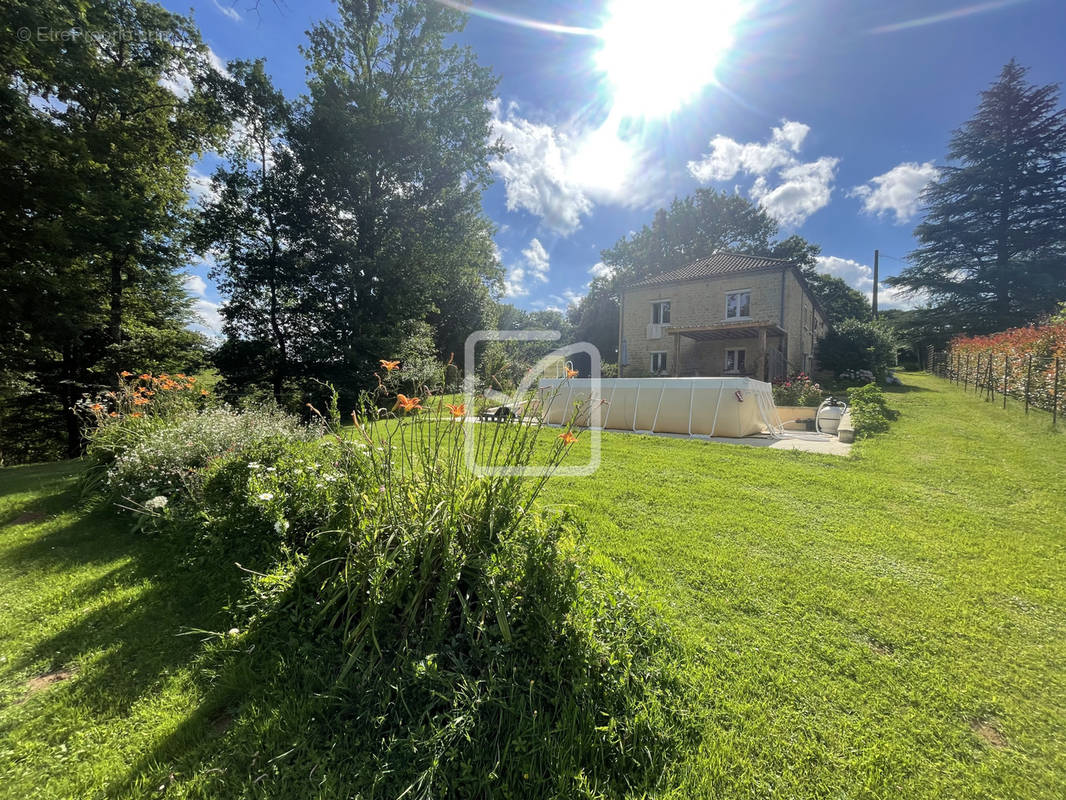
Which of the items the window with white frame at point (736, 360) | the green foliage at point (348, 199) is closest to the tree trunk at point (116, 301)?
the green foliage at point (348, 199)

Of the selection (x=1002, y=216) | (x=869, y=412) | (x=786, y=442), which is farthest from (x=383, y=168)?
Result: (x=1002, y=216)

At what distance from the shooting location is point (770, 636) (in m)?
2.13

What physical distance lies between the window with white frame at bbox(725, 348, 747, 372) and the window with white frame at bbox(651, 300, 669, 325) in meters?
3.39

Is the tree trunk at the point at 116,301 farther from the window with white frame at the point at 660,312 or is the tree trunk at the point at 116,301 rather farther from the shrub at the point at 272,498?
the window with white frame at the point at 660,312

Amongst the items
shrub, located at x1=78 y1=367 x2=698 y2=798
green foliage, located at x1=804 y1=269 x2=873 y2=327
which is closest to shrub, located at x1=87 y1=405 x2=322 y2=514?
shrub, located at x1=78 y1=367 x2=698 y2=798

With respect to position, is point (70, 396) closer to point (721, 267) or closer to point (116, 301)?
point (116, 301)

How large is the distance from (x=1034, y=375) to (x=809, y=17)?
29.5 feet

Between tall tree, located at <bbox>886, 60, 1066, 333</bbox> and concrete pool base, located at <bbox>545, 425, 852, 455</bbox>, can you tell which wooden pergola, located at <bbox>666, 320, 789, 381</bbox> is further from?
tall tree, located at <bbox>886, 60, 1066, 333</bbox>

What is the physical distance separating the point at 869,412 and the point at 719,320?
9989 millimetres

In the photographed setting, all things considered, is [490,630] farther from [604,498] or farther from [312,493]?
[604,498]

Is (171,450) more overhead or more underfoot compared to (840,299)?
more underfoot

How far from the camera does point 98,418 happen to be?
504 centimetres

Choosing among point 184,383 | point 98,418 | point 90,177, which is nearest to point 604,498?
point 98,418

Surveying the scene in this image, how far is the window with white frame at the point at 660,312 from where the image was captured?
62.5ft
